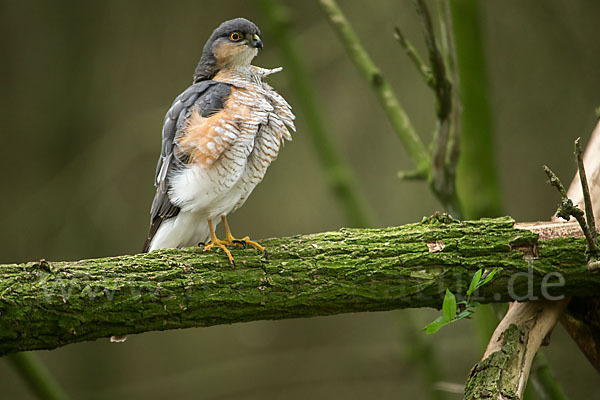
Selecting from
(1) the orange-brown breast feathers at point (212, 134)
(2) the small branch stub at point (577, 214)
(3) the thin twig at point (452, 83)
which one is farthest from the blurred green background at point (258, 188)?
(2) the small branch stub at point (577, 214)

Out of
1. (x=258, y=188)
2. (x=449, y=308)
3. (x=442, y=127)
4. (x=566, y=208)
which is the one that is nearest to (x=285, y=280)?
(x=449, y=308)

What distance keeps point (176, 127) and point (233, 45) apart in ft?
1.47

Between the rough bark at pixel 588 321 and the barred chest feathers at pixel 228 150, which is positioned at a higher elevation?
the barred chest feathers at pixel 228 150

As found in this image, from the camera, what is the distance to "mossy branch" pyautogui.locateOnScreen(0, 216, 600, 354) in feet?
5.70

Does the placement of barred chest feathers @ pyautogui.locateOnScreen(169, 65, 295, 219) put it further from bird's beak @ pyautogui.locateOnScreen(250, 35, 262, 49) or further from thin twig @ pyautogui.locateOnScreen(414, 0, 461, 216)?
thin twig @ pyautogui.locateOnScreen(414, 0, 461, 216)

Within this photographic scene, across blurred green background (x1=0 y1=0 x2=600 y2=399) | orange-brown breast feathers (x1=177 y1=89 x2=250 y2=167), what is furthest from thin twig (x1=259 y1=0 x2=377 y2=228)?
orange-brown breast feathers (x1=177 y1=89 x2=250 y2=167)

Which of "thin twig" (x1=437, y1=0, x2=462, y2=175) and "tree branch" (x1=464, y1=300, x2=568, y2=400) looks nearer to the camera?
"tree branch" (x1=464, y1=300, x2=568, y2=400)

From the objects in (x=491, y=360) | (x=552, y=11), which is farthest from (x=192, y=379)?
(x=552, y=11)

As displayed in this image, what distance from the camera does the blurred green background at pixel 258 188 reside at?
4.52m

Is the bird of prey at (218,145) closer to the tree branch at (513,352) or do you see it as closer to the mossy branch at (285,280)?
the mossy branch at (285,280)

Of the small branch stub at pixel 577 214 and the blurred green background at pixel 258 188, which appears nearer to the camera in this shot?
the small branch stub at pixel 577 214

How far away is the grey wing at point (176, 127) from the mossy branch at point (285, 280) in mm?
418

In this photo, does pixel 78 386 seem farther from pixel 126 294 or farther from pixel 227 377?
pixel 126 294

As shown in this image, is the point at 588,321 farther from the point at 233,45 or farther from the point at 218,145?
the point at 233,45
